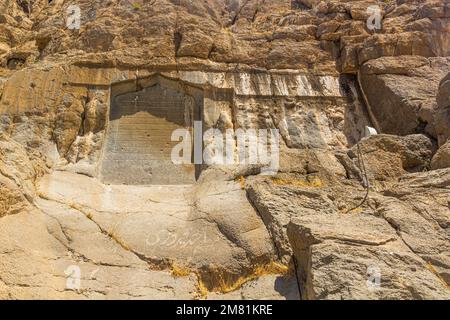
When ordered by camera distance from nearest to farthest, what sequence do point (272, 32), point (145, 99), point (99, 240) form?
point (99, 240), point (145, 99), point (272, 32)

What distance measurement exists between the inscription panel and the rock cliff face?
0.05 m

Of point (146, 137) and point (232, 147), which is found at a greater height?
point (146, 137)

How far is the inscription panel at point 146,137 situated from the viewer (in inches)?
542

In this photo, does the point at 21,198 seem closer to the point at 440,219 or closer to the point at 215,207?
the point at 215,207

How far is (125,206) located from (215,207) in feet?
8.06

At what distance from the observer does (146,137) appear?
1454cm

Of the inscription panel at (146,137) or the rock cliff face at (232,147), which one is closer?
the rock cliff face at (232,147)

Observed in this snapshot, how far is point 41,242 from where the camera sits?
26.8 feet

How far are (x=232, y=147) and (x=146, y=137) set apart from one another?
2.67 m

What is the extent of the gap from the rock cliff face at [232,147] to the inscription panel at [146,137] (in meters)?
0.05

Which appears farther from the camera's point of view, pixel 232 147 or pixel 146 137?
pixel 146 137

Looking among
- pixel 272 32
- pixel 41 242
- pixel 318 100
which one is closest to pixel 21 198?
pixel 41 242

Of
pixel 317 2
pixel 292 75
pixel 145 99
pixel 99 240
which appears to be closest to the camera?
pixel 99 240

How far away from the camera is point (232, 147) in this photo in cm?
1423
